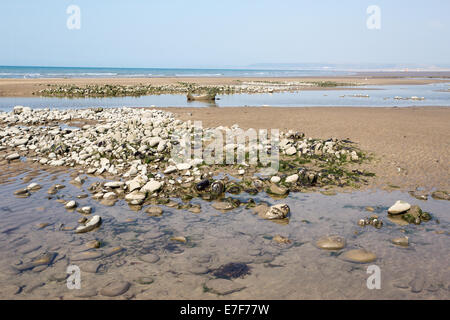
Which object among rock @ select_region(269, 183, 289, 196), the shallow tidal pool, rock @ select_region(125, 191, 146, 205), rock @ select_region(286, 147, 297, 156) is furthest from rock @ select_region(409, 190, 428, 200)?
rock @ select_region(125, 191, 146, 205)

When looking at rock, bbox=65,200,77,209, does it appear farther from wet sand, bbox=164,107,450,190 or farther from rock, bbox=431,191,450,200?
rock, bbox=431,191,450,200

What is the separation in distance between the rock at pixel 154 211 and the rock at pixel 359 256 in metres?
3.80

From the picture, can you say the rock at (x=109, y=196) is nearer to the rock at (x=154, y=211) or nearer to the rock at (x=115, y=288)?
the rock at (x=154, y=211)

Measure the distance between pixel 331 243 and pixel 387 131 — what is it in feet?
37.3

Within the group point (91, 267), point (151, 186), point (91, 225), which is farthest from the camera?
point (151, 186)

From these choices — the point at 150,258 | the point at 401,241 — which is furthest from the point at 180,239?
the point at 401,241

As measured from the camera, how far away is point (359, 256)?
5.38 meters

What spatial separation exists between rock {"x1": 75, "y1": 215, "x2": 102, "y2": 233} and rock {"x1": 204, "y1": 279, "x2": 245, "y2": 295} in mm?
2819

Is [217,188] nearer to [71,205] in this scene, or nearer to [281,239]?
[281,239]

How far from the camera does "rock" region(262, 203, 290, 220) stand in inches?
266

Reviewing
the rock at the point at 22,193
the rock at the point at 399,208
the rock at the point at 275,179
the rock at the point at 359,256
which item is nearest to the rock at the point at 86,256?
the rock at the point at 22,193

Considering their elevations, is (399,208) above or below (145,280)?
above

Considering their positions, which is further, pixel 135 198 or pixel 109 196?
pixel 109 196
